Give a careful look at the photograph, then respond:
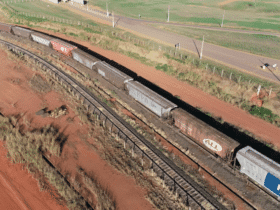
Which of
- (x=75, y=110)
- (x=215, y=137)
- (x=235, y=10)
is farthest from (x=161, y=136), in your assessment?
(x=235, y=10)

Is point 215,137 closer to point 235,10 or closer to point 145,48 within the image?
point 145,48

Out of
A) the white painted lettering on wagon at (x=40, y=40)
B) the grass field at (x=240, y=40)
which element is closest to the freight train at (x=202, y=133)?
the white painted lettering on wagon at (x=40, y=40)

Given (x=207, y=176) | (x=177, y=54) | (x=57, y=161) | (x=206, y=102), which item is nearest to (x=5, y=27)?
(x=177, y=54)

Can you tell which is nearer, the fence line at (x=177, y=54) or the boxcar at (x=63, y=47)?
the fence line at (x=177, y=54)

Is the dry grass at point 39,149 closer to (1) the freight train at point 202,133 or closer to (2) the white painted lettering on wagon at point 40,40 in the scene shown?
(1) the freight train at point 202,133

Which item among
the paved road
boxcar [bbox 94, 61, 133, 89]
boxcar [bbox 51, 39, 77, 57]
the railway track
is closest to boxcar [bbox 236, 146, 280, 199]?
the railway track

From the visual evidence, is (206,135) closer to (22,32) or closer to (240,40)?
(240,40)

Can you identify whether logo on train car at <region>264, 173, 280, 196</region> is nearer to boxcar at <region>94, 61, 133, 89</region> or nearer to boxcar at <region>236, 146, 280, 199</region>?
boxcar at <region>236, 146, 280, 199</region>
